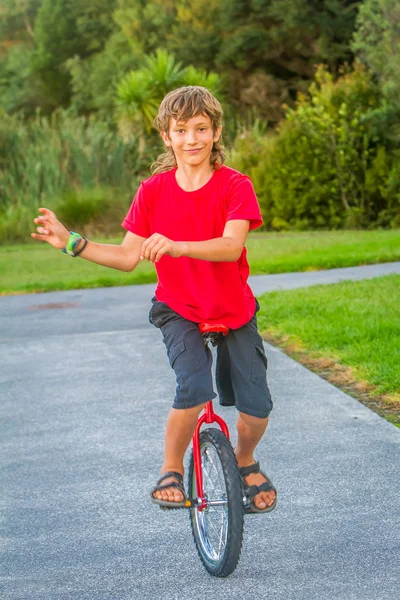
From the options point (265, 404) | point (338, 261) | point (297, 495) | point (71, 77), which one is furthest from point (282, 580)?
point (71, 77)

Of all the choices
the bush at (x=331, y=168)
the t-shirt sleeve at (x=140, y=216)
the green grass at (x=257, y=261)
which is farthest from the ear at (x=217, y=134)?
the bush at (x=331, y=168)

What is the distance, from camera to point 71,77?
5922 centimetres

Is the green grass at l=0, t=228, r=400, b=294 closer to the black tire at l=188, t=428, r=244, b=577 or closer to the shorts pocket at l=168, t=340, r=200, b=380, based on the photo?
the black tire at l=188, t=428, r=244, b=577

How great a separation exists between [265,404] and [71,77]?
56617 mm

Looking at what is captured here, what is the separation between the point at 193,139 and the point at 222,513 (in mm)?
1503

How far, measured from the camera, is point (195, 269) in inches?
171

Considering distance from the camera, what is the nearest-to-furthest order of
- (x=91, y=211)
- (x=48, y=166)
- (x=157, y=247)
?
(x=157, y=247)
(x=91, y=211)
(x=48, y=166)

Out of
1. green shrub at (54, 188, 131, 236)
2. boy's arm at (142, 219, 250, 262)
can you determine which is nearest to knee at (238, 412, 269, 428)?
boy's arm at (142, 219, 250, 262)

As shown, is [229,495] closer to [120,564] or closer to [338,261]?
[120,564]

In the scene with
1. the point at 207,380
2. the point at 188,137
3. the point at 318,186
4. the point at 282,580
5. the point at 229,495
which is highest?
the point at 188,137

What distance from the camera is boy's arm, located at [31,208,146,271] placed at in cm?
407

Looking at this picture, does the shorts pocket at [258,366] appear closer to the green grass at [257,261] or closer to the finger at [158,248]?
the finger at [158,248]

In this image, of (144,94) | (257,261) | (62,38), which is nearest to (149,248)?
(257,261)

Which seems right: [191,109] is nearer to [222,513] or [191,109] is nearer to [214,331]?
[214,331]
